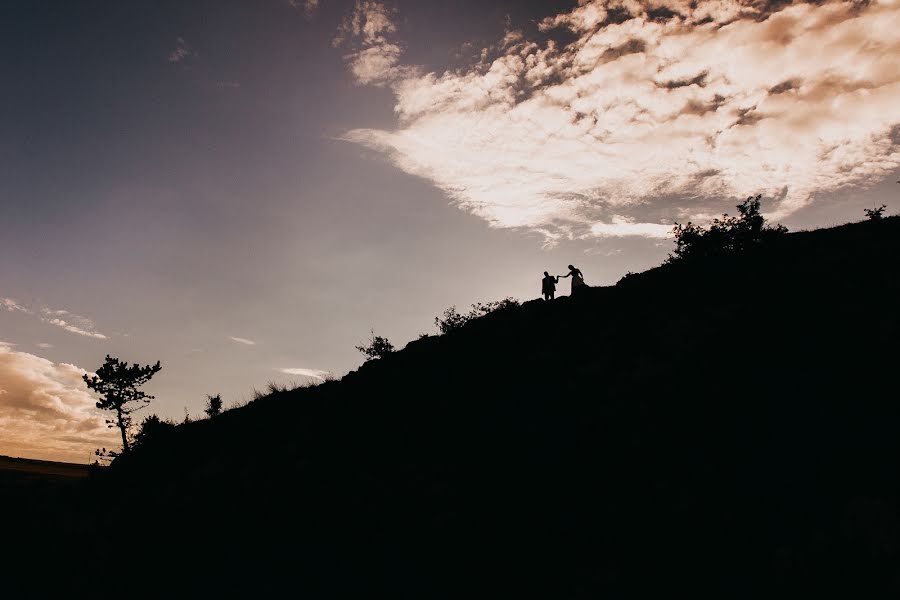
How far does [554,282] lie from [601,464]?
12.7 m

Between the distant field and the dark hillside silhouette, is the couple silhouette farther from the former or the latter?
the distant field

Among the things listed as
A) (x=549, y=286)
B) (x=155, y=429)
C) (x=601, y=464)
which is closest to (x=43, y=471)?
(x=155, y=429)

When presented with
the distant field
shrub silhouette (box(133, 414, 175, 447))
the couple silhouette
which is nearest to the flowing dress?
the couple silhouette

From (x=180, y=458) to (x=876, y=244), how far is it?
33391mm

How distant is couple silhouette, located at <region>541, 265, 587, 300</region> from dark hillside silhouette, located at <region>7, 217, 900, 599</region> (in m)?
1.04

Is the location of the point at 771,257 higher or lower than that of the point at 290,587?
higher

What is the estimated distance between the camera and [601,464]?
12.3m

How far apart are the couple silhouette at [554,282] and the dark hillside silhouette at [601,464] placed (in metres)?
1.04

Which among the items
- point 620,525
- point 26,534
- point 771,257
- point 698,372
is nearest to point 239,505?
point 26,534

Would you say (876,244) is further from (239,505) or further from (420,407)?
(239,505)

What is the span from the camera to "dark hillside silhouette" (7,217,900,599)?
9.40 metres

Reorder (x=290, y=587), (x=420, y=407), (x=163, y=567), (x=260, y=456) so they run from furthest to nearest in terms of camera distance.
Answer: (x=260, y=456) → (x=420, y=407) → (x=163, y=567) → (x=290, y=587)

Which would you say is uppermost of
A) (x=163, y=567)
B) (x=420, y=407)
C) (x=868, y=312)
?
(x=868, y=312)

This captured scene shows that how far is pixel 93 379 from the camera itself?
4994 centimetres
